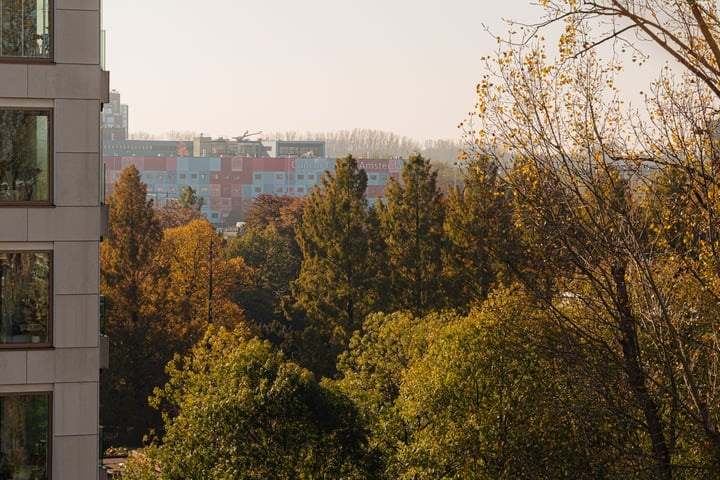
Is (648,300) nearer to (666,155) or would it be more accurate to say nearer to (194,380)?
(666,155)

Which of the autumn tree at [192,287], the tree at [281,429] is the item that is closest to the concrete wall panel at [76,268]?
the tree at [281,429]

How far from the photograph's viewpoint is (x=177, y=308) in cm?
3506

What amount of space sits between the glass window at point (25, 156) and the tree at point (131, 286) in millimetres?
21712

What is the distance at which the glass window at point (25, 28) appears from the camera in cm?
1121

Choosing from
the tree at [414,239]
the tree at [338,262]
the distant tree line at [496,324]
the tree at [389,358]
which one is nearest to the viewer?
the distant tree line at [496,324]

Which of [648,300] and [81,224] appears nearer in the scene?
[648,300]

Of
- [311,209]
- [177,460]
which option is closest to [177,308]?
[311,209]

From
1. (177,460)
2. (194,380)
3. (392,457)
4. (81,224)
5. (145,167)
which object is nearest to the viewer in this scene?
(81,224)

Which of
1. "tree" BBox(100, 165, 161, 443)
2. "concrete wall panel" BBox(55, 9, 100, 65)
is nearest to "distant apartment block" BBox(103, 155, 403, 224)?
"tree" BBox(100, 165, 161, 443)

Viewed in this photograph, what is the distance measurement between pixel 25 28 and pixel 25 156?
5.48 ft

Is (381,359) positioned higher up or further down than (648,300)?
further down

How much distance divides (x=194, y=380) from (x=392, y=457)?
21.0ft

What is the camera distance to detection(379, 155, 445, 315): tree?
A: 112 ft

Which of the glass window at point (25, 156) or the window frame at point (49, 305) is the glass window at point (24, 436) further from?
Answer: the glass window at point (25, 156)
